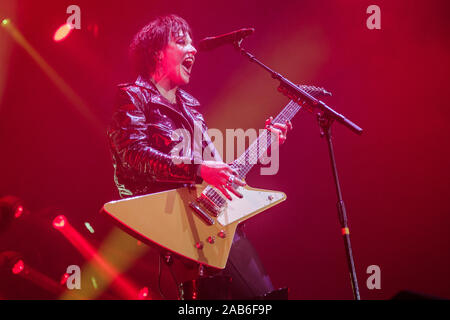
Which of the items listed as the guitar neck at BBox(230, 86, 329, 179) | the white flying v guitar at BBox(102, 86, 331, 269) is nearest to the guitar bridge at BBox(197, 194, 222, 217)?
the white flying v guitar at BBox(102, 86, 331, 269)

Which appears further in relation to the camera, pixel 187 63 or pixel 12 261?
pixel 12 261

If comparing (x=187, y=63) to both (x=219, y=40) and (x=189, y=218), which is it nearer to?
(x=219, y=40)

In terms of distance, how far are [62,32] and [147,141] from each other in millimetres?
1879

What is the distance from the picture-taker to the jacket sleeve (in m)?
2.13

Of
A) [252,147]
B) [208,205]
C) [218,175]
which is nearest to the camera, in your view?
[218,175]

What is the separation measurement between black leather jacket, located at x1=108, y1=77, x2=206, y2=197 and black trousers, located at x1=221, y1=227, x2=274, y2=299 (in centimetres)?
47

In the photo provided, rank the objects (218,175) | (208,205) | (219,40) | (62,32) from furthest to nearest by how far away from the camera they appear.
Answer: (62,32) < (219,40) < (208,205) < (218,175)

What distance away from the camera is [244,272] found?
2180 mm

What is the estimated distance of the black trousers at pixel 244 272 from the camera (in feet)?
6.99

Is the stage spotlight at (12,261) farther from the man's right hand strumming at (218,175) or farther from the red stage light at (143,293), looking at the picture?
the man's right hand strumming at (218,175)

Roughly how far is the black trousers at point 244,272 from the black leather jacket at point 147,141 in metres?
0.47

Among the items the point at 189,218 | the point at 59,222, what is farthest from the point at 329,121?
the point at 59,222

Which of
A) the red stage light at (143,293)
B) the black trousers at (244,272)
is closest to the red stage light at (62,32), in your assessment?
the red stage light at (143,293)
